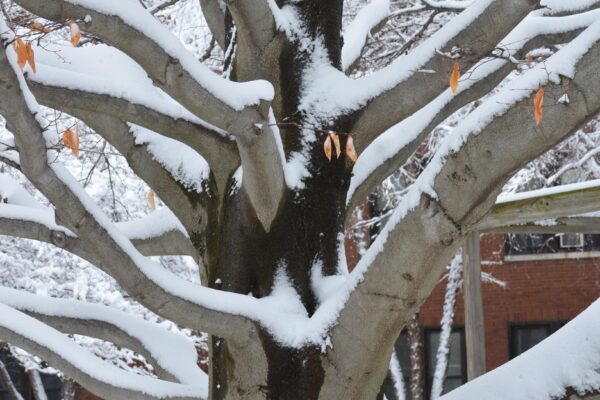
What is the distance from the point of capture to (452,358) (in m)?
18.5

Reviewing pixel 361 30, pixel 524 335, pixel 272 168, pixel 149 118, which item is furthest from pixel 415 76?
pixel 524 335

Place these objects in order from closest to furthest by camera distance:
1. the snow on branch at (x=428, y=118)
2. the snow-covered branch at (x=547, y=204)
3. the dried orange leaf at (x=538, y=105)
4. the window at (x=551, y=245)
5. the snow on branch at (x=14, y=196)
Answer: the dried orange leaf at (x=538, y=105)
the snow on branch at (x=428, y=118)
the snow on branch at (x=14, y=196)
the snow-covered branch at (x=547, y=204)
the window at (x=551, y=245)

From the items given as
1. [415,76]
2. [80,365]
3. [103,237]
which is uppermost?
[415,76]

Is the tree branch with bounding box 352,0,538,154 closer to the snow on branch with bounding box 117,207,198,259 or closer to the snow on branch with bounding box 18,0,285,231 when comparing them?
the snow on branch with bounding box 18,0,285,231

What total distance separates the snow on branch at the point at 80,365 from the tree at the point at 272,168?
10 millimetres

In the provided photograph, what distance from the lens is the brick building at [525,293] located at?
17.7 m

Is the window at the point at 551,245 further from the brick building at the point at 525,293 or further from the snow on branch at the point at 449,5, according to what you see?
the snow on branch at the point at 449,5

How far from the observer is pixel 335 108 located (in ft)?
15.6

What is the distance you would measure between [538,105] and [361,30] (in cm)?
317

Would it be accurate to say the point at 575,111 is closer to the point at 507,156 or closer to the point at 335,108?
the point at 507,156

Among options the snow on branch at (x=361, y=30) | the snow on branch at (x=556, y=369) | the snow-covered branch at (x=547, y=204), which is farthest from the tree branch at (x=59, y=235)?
the snow-covered branch at (x=547, y=204)

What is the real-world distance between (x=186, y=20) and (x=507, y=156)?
8.58 metres

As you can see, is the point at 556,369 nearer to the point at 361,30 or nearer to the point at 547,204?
the point at 547,204

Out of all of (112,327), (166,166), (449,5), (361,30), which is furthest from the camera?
(449,5)
